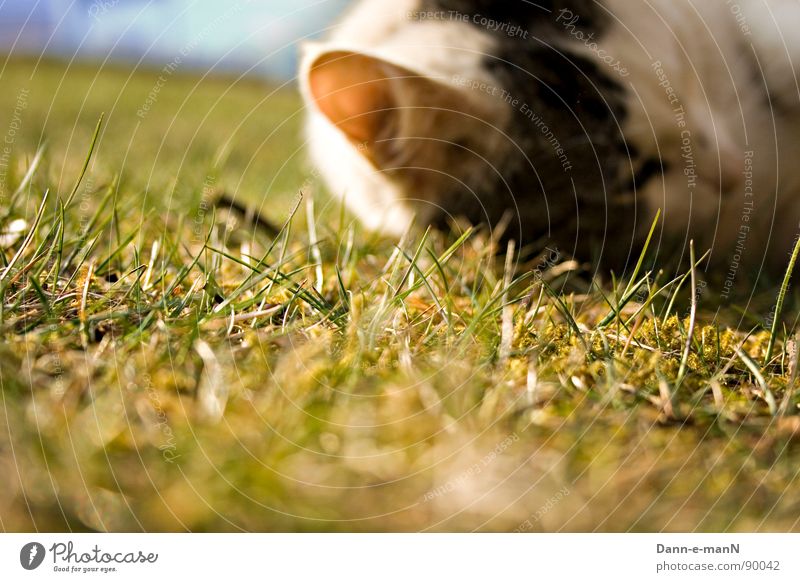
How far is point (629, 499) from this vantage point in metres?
0.43

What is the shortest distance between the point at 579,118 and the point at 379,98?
20cm

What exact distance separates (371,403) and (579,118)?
38cm

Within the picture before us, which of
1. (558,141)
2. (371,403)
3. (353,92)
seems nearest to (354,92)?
(353,92)

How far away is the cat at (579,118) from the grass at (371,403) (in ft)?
0.27

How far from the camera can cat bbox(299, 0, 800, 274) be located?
2.24 ft

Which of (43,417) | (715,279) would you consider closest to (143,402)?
(43,417)
